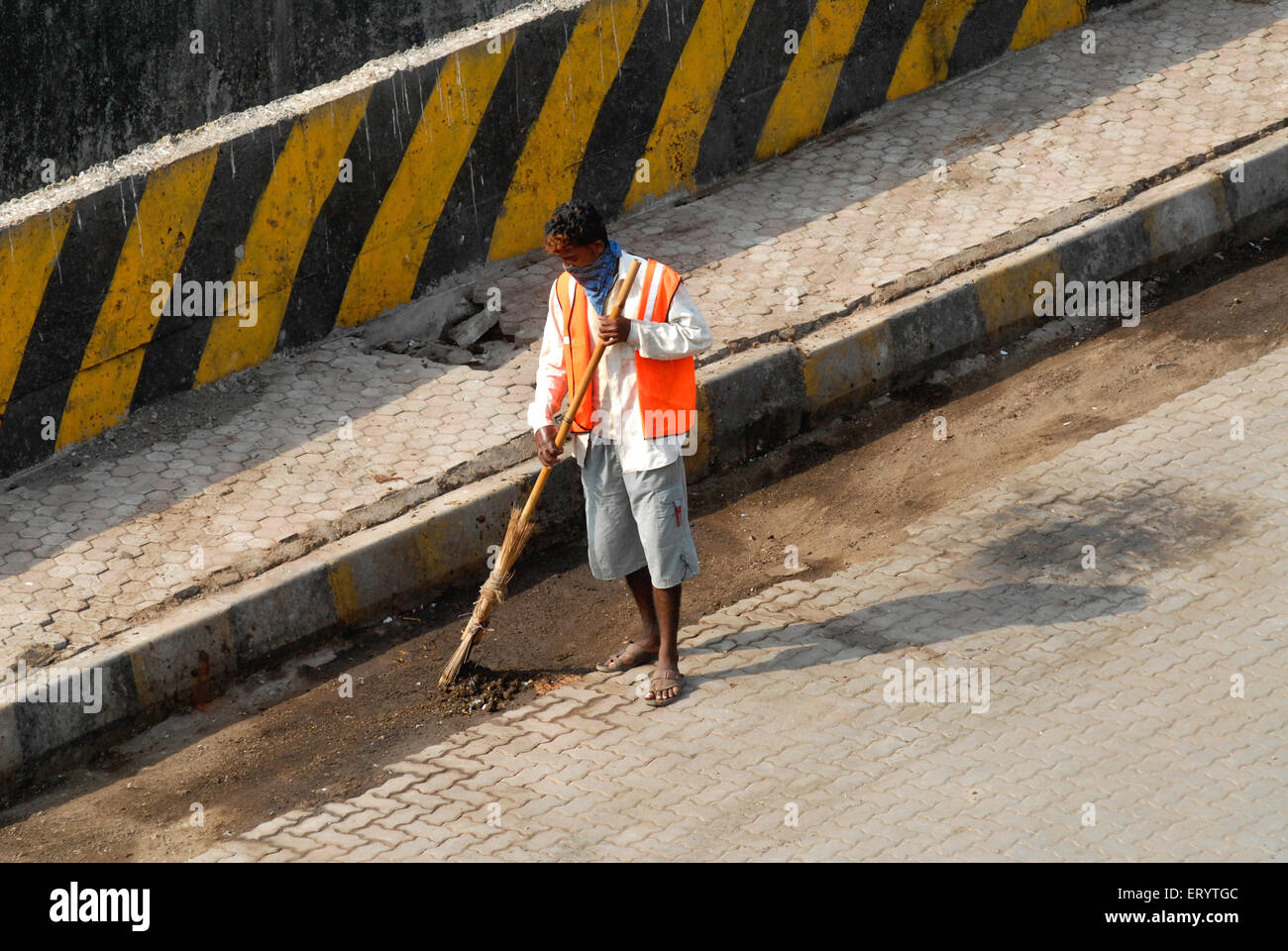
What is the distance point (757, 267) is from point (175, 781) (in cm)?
378

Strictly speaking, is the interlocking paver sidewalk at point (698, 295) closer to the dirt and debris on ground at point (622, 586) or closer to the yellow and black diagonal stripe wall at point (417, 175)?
the yellow and black diagonal stripe wall at point (417, 175)

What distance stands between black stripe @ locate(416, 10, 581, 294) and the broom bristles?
2.27 meters

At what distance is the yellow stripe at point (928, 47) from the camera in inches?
365

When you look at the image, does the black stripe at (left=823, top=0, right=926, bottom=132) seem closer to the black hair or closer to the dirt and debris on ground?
the dirt and debris on ground

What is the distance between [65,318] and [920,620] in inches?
140

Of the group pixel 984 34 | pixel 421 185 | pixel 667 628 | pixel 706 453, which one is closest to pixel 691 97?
pixel 421 185

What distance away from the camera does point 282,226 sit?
7309 millimetres

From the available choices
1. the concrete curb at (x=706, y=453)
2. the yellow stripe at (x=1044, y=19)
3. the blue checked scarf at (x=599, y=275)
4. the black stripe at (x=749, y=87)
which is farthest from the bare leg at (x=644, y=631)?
the yellow stripe at (x=1044, y=19)

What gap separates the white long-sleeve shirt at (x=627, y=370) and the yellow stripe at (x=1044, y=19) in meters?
4.84

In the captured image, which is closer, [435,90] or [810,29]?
[435,90]

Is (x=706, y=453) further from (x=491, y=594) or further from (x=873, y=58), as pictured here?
(x=873, y=58)

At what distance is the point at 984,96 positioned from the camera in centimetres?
938
